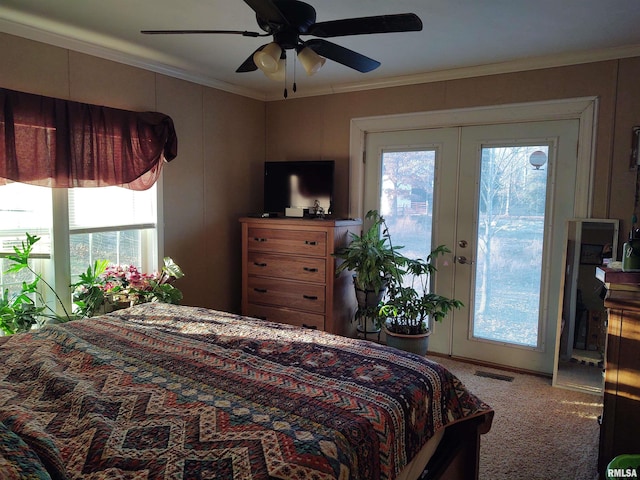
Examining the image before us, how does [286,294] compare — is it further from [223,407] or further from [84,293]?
[223,407]

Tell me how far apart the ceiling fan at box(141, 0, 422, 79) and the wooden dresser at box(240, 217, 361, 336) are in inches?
68.2

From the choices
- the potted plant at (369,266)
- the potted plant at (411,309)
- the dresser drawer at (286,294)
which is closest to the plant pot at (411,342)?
the potted plant at (411,309)

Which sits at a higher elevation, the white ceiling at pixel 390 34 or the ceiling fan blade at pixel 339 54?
the white ceiling at pixel 390 34

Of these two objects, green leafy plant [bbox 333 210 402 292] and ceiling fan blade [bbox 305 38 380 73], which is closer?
ceiling fan blade [bbox 305 38 380 73]

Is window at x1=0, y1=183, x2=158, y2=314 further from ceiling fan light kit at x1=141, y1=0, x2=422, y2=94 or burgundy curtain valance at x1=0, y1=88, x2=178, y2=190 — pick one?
ceiling fan light kit at x1=141, y1=0, x2=422, y2=94

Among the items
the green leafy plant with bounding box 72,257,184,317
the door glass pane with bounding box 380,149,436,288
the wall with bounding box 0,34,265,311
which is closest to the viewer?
the wall with bounding box 0,34,265,311

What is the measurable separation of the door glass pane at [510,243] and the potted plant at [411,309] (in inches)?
11.3

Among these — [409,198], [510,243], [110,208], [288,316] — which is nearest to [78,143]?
[110,208]

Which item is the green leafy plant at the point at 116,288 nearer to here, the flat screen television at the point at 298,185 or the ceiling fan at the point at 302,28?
the flat screen television at the point at 298,185

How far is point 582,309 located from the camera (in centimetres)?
328

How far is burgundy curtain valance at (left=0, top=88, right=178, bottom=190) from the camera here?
2.71 meters

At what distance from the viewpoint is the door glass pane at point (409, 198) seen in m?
3.90

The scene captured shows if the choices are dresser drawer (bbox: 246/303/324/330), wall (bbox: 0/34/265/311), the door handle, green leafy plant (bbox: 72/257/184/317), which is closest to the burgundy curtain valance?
wall (bbox: 0/34/265/311)

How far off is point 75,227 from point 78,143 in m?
0.60
